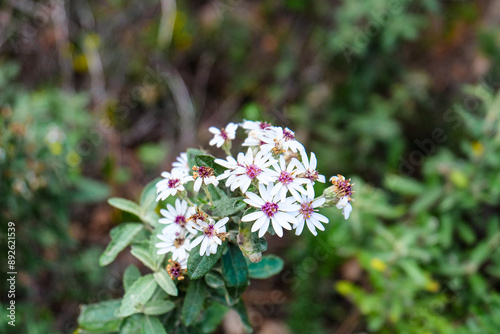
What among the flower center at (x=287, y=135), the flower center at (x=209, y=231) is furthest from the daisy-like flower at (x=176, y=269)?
the flower center at (x=287, y=135)

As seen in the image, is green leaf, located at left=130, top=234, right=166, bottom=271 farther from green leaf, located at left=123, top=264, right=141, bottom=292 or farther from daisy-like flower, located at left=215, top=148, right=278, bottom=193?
daisy-like flower, located at left=215, top=148, right=278, bottom=193

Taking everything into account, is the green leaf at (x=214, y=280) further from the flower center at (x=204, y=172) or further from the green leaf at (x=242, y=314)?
the flower center at (x=204, y=172)

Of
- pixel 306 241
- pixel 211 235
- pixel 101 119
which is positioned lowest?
pixel 211 235

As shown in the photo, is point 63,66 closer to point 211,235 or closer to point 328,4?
point 328,4

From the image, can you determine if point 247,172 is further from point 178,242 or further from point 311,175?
point 178,242

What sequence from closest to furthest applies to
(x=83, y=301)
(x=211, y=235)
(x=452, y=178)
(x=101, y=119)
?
(x=211, y=235) → (x=452, y=178) → (x=83, y=301) → (x=101, y=119)

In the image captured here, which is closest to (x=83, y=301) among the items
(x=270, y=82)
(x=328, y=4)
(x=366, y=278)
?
(x=366, y=278)

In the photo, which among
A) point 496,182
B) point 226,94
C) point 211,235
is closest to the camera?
point 211,235
